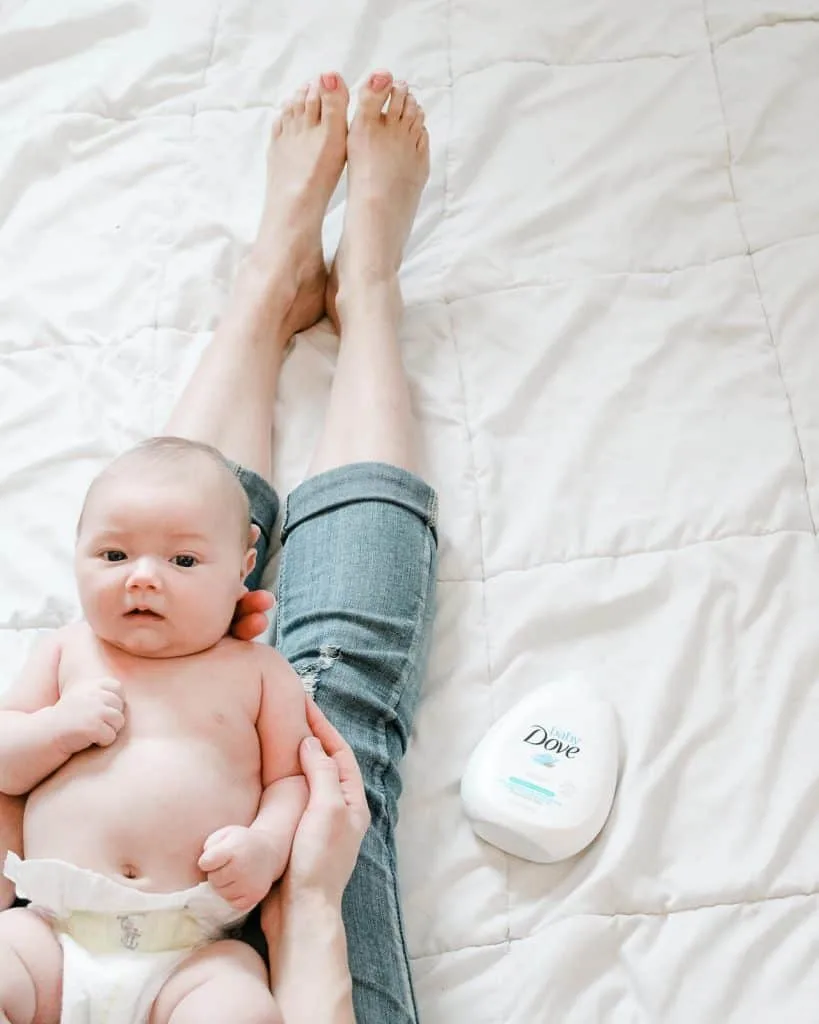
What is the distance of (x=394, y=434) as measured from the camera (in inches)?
47.3

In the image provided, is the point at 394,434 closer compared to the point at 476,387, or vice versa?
the point at 394,434

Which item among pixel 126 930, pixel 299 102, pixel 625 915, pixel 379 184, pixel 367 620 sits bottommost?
pixel 625 915

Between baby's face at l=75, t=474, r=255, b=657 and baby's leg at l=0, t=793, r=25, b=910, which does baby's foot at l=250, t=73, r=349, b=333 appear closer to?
baby's face at l=75, t=474, r=255, b=657

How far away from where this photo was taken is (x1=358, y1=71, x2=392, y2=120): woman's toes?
4.85 ft

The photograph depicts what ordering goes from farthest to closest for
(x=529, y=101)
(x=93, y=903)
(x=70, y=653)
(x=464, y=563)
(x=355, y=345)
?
1. (x=529, y=101)
2. (x=355, y=345)
3. (x=464, y=563)
4. (x=70, y=653)
5. (x=93, y=903)

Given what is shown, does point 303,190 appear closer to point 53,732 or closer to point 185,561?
point 185,561

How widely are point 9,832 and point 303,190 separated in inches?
31.3

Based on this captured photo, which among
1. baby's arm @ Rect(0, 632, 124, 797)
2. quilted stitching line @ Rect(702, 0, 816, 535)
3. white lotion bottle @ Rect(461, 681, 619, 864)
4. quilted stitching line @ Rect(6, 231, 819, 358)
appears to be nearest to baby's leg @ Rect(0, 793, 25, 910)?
baby's arm @ Rect(0, 632, 124, 797)

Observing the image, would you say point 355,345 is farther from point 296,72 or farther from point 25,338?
point 296,72

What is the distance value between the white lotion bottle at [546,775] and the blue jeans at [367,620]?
0.07 metres

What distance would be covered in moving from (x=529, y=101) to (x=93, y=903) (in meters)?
1.08

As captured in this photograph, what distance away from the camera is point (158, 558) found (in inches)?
36.7

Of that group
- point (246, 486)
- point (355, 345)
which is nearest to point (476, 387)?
point (355, 345)

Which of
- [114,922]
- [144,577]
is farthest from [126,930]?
[144,577]
